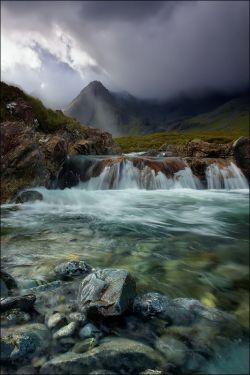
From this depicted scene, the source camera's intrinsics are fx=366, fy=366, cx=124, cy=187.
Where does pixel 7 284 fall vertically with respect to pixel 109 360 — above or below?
above

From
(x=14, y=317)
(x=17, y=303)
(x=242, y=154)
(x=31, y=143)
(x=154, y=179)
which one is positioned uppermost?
(x=242, y=154)

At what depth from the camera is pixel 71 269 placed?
973 centimetres

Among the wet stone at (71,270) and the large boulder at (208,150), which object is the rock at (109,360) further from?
the large boulder at (208,150)

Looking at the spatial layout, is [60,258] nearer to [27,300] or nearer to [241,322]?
[27,300]

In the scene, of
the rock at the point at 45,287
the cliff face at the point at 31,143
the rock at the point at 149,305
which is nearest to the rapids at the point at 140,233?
the rock at the point at 45,287

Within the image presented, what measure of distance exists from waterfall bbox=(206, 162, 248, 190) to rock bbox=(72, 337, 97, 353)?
30.0 m

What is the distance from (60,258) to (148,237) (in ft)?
16.0

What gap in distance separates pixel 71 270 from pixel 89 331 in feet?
9.92

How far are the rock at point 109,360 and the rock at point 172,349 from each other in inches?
7.8

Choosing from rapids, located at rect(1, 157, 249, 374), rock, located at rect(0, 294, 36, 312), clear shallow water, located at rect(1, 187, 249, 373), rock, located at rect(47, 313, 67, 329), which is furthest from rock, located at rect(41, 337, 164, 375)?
rock, located at rect(0, 294, 36, 312)

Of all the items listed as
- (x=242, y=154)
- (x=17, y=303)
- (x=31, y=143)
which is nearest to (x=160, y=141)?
(x=242, y=154)

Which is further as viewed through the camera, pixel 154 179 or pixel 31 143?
pixel 154 179

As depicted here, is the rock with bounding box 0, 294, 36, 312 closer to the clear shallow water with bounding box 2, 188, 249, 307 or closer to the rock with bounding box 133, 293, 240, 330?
the clear shallow water with bounding box 2, 188, 249, 307

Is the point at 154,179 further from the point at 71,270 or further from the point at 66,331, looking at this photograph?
the point at 66,331
